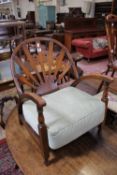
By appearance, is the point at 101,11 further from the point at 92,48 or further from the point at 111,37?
the point at 111,37

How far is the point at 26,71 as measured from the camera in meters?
1.48

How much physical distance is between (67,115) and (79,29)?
4.83 m

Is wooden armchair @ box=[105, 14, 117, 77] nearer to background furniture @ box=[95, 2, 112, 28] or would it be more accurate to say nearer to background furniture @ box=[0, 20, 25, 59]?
background furniture @ box=[0, 20, 25, 59]

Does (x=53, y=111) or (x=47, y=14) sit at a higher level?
(x=47, y=14)

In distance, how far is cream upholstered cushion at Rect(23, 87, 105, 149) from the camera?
0.98 meters

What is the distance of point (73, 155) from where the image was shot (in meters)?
1.12

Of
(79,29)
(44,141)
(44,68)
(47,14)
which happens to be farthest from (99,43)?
(47,14)

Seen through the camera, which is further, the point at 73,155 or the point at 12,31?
the point at 12,31

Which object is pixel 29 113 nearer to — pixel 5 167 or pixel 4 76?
pixel 5 167

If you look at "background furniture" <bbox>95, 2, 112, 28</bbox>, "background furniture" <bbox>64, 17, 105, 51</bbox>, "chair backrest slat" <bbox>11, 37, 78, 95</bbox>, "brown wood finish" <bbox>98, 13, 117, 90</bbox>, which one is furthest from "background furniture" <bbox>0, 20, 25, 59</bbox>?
"background furniture" <bbox>95, 2, 112, 28</bbox>

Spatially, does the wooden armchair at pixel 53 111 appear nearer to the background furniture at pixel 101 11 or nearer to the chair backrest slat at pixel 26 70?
the chair backrest slat at pixel 26 70

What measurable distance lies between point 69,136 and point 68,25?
187 inches

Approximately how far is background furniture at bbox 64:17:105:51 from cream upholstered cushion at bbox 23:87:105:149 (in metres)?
4.05

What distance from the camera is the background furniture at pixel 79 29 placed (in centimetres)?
503
